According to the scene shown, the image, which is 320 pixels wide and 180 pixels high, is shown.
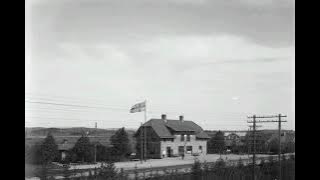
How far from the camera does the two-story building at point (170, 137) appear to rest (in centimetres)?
1061

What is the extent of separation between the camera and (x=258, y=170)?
6988 mm

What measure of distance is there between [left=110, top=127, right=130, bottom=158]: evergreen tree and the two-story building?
8.40 ft

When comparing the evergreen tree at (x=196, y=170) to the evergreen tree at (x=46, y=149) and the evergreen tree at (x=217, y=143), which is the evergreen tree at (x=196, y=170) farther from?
the evergreen tree at (x=46, y=149)

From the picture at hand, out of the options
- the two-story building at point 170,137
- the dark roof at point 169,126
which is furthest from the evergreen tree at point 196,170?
the dark roof at point 169,126

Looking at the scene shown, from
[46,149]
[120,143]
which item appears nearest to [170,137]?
[120,143]

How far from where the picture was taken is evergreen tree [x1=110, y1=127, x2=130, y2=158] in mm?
6160

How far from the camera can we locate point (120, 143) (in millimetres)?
6770

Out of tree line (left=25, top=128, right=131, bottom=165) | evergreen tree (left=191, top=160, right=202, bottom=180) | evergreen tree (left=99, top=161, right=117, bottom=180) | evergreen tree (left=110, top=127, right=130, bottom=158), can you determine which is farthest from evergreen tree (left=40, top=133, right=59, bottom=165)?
evergreen tree (left=191, top=160, right=202, bottom=180)

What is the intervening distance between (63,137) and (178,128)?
10.5 m
